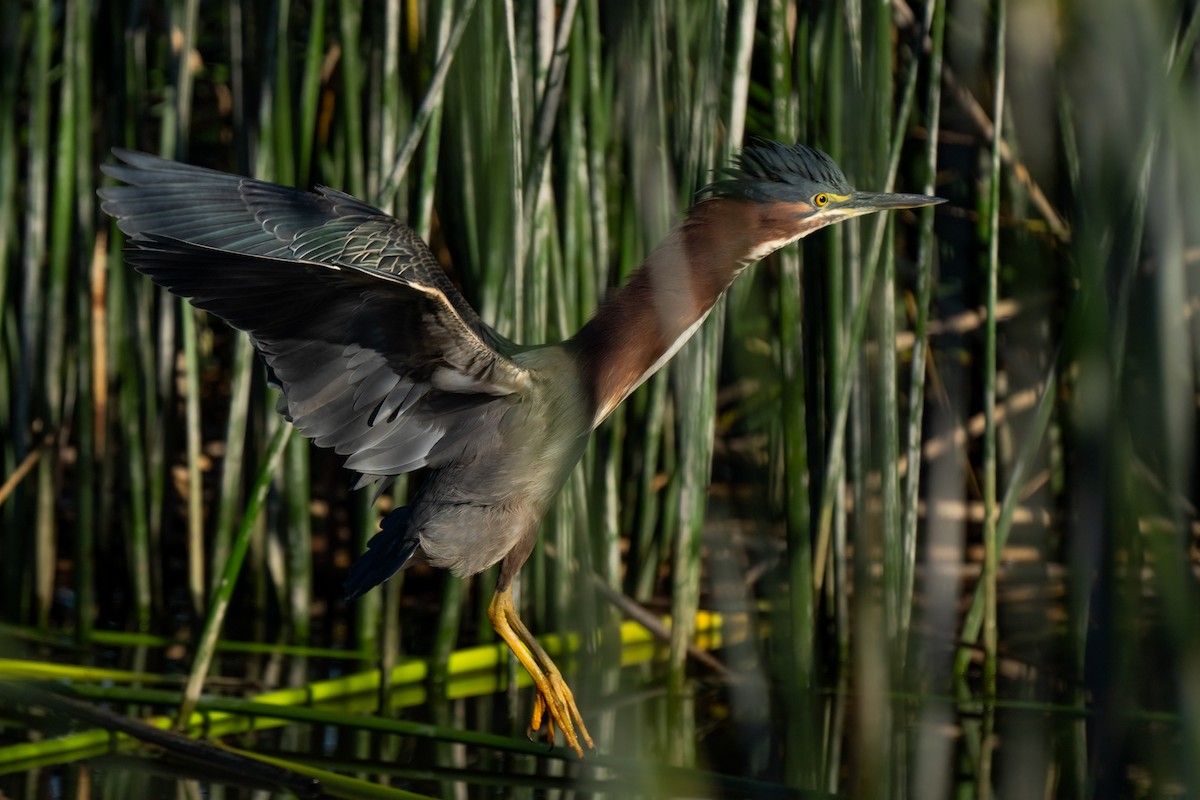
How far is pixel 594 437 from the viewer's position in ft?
9.20

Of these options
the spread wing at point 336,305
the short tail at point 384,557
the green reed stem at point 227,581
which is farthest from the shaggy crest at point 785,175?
the green reed stem at point 227,581

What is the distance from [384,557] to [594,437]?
19.2 inches

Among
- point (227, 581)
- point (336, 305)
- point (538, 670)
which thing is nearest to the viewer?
point (336, 305)

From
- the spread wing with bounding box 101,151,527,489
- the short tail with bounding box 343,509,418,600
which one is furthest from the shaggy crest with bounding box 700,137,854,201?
the short tail with bounding box 343,509,418,600

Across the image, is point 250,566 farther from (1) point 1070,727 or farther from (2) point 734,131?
(1) point 1070,727

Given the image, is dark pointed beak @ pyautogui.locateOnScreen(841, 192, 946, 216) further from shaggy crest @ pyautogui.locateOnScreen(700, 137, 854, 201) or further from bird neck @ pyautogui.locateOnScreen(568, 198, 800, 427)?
bird neck @ pyautogui.locateOnScreen(568, 198, 800, 427)

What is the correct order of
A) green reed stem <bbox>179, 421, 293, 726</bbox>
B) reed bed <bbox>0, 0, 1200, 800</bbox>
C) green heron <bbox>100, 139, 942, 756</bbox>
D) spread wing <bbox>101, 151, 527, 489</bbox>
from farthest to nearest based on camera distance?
green reed stem <bbox>179, 421, 293, 726</bbox> < reed bed <bbox>0, 0, 1200, 800</bbox> < green heron <bbox>100, 139, 942, 756</bbox> < spread wing <bbox>101, 151, 527, 489</bbox>

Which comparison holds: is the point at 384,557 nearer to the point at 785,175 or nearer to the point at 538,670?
the point at 538,670

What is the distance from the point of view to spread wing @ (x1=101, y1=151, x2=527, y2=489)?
2.34 metres

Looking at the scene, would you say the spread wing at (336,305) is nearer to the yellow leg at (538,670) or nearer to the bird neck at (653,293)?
the bird neck at (653,293)

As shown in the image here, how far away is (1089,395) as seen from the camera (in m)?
1.27

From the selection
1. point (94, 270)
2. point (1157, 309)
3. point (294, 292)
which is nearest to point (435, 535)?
point (294, 292)

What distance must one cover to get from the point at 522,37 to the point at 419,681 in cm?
178

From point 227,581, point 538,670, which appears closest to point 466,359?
point 538,670
